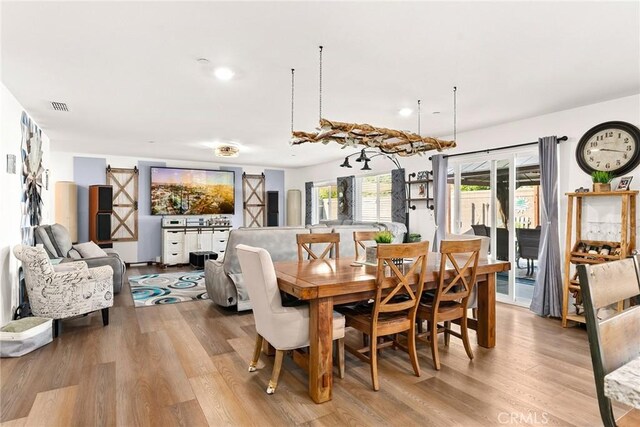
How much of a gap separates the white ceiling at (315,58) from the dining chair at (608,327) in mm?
1697

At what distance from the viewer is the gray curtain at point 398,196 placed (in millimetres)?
6434

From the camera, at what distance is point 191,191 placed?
8711mm

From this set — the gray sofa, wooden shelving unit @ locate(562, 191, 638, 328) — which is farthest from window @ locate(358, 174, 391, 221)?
the gray sofa

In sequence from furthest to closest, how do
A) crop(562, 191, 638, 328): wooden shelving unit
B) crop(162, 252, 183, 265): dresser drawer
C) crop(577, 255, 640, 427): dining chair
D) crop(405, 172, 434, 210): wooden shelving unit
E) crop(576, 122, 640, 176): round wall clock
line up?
crop(162, 252, 183, 265): dresser drawer < crop(405, 172, 434, 210): wooden shelving unit < crop(576, 122, 640, 176): round wall clock < crop(562, 191, 638, 328): wooden shelving unit < crop(577, 255, 640, 427): dining chair

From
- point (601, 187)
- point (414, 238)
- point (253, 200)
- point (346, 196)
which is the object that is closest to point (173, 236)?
point (253, 200)

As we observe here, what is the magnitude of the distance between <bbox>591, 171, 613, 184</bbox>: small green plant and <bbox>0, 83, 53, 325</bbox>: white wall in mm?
5832

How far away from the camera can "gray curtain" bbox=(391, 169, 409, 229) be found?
21.1 ft

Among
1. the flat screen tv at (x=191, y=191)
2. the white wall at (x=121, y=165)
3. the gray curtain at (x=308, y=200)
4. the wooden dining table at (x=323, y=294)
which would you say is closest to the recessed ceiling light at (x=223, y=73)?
the wooden dining table at (x=323, y=294)

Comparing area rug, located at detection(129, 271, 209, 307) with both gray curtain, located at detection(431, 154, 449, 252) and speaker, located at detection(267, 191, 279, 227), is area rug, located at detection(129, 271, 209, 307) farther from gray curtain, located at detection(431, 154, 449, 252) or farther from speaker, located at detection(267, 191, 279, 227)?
gray curtain, located at detection(431, 154, 449, 252)

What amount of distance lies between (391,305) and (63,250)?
15.7 feet

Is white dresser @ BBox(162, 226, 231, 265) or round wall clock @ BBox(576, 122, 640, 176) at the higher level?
round wall clock @ BBox(576, 122, 640, 176)

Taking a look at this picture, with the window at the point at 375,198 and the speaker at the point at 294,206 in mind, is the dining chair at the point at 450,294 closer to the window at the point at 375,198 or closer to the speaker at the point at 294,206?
the window at the point at 375,198

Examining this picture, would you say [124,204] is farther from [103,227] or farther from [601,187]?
[601,187]

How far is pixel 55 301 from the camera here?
3432 mm
